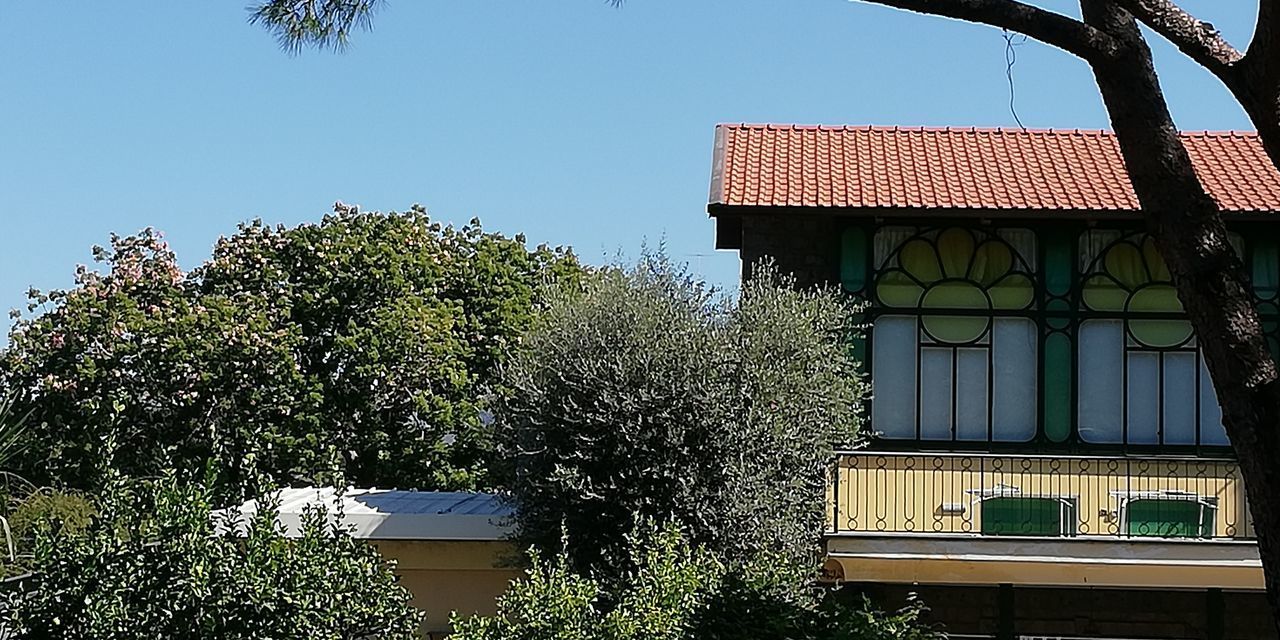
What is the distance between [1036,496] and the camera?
15109mm

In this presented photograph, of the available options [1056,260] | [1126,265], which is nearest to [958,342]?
[1056,260]

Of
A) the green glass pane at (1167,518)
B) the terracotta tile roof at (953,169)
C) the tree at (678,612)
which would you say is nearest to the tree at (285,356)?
the terracotta tile roof at (953,169)

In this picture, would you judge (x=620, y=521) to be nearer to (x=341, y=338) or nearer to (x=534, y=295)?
(x=341, y=338)

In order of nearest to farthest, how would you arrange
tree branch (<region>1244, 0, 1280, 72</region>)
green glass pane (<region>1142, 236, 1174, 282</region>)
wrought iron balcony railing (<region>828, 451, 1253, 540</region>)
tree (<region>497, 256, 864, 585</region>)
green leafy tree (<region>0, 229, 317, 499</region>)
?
tree branch (<region>1244, 0, 1280, 72</region>)
tree (<region>497, 256, 864, 585</region>)
wrought iron balcony railing (<region>828, 451, 1253, 540</region>)
green glass pane (<region>1142, 236, 1174, 282</region>)
green leafy tree (<region>0, 229, 317, 499</region>)

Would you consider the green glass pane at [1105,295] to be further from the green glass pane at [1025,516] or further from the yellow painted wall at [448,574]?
the yellow painted wall at [448,574]

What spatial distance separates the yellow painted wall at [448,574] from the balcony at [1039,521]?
3.19 meters

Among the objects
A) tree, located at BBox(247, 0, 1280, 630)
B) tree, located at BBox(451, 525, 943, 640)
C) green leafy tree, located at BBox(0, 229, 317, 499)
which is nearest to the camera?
tree, located at BBox(247, 0, 1280, 630)

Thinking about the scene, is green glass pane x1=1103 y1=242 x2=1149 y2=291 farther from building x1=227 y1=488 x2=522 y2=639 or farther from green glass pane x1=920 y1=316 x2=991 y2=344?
building x1=227 y1=488 x2=522 y2=639

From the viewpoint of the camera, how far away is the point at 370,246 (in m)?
28.0

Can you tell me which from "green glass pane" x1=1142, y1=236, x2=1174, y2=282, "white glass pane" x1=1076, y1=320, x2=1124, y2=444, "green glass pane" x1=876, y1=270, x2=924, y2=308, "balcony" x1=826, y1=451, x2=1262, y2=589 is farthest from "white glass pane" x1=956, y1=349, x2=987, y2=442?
"green glass pane" x1=1142, y1=236, x2=1174, y2=282

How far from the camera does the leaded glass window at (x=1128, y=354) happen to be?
16.4m

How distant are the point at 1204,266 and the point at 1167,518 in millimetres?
7070

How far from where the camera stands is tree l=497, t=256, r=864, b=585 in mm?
13289

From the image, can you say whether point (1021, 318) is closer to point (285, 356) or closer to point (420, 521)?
point (420, 521)
